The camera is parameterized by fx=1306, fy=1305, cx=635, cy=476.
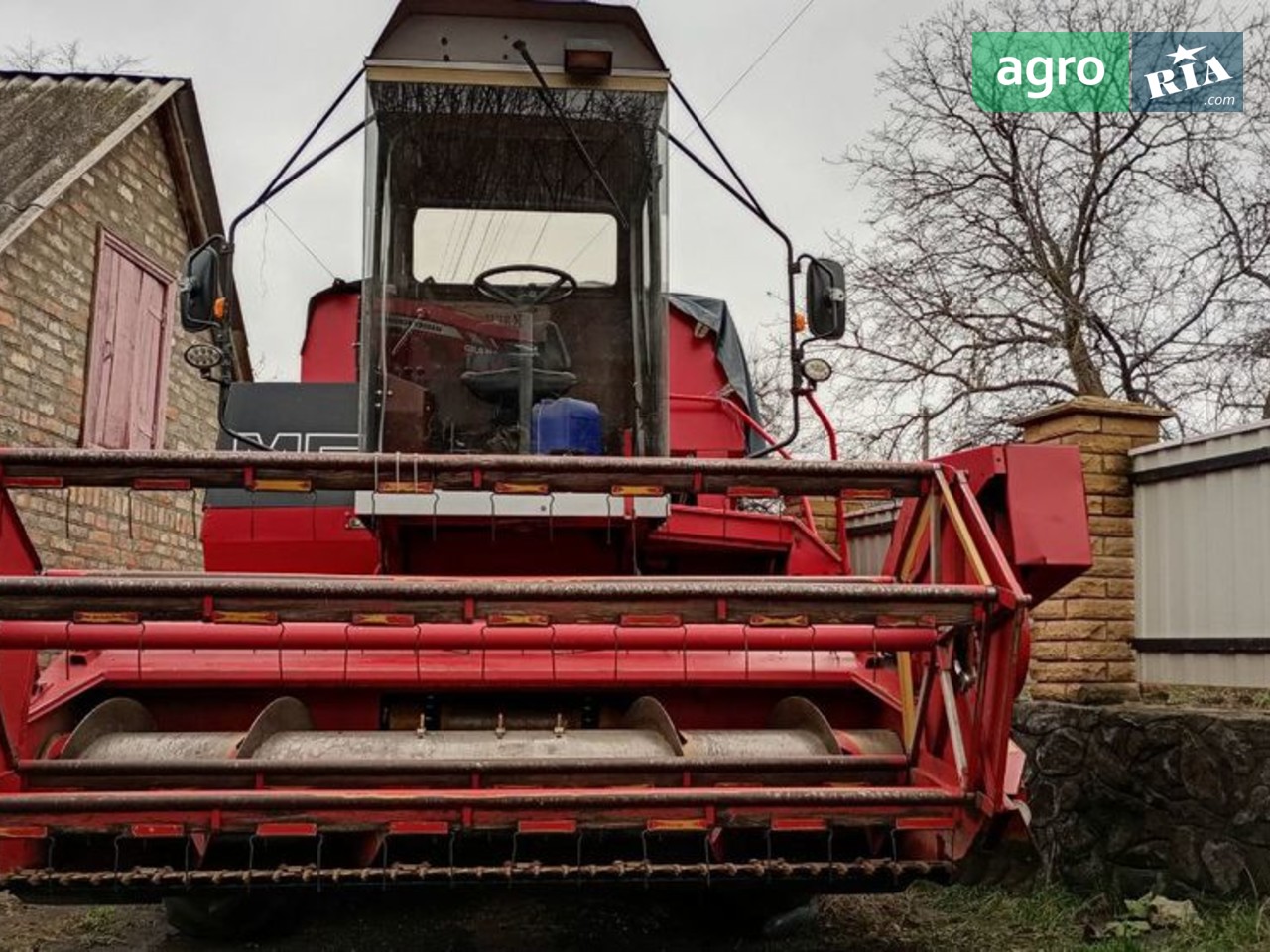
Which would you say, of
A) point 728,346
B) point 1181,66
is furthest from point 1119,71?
point 728,346

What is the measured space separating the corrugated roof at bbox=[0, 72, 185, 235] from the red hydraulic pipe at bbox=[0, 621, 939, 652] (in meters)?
7.43

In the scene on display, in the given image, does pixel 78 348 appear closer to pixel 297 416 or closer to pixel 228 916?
pixel 297 416

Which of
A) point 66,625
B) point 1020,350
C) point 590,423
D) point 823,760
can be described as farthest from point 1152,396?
point 66,625

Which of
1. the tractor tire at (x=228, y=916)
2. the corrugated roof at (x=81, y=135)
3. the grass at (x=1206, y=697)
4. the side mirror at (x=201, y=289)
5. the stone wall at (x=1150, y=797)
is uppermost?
the corrugated roof at (x=81, y=135)

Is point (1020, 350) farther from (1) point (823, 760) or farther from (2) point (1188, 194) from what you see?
(1) point (823, 760)

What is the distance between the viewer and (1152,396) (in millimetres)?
16250

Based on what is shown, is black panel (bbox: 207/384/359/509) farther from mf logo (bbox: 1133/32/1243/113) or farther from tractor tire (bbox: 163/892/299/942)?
mf logo (bbox: 1133/32/1243/113)

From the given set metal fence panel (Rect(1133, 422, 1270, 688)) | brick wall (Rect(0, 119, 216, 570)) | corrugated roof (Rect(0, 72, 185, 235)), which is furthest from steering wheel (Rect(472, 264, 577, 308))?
corrugated roof (Rect(0, 72, 185, 235))

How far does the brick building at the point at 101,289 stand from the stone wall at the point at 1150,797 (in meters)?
6.36

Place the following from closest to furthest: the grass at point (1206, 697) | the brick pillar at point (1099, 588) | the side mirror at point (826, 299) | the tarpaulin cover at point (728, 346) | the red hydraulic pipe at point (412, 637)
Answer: the red hydraulic pipe at point (412, 637)
the grass at point (1206, 697)
the side mirror at point (826, 299)
the brick pillar at point (1099, 588)
the tarpaulin cover at point (728, 346)

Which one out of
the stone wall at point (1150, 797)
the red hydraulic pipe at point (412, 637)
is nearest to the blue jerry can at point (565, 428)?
the red hydraulic pipe at point (412, 637)

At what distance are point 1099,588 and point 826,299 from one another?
1891mm

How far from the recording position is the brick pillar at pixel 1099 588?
583cm

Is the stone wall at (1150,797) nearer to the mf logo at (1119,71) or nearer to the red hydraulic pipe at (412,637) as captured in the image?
the red hydraulic pipe at (412,637)
